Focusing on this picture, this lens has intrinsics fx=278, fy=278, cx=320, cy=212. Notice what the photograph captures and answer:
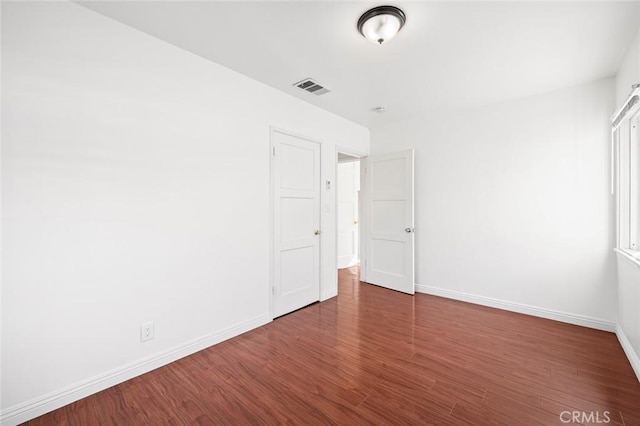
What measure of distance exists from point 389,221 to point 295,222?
1.66 metres

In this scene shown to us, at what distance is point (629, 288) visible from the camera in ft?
7.64

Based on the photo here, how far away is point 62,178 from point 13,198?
0.25m

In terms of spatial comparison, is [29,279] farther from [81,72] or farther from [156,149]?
[81,72]

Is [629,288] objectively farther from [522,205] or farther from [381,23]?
[381,23]

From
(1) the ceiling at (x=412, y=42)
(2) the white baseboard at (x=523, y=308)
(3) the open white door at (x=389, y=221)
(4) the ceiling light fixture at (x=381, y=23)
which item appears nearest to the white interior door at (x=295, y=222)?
(1) the ceiling at (x=412, y=42)

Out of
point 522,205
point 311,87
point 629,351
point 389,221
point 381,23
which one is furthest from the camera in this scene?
point 389,221

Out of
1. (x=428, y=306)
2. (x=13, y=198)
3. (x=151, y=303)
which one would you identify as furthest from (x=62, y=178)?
(x=428, y=306)

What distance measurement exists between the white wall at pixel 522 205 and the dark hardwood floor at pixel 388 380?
0.47 metres

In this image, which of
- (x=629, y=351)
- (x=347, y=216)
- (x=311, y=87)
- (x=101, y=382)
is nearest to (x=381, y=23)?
(x=311, y=87)

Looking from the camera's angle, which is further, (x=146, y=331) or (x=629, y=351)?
(x=629, y=351)

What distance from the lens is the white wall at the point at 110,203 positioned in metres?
1.67

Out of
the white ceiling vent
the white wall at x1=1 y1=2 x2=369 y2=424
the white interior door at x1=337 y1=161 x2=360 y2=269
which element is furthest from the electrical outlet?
the white interior door at x1=337 y1=161 x2=360 y2=269

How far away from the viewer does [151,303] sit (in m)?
2.21

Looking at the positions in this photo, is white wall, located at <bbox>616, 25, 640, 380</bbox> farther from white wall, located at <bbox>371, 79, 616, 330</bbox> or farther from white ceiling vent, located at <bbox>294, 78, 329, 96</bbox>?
white ceiling vent, located at <bbox>294, 78, 329, 96</bbox>
